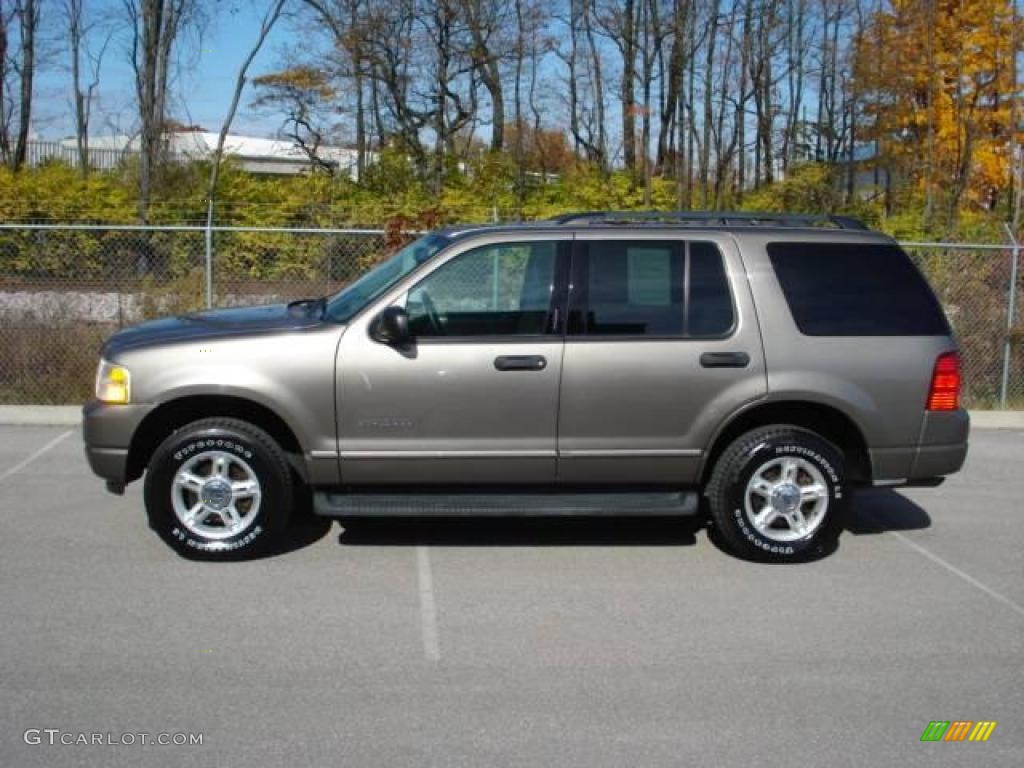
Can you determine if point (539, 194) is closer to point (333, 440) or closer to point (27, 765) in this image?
point (333, 440)

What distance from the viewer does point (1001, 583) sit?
635cm

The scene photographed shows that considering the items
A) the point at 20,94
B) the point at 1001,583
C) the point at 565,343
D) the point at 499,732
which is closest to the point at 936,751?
the point at 499,732

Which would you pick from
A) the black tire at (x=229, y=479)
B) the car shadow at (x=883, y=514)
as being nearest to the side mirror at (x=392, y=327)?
the black tire at (x=229, y=479)

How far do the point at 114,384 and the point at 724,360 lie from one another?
343 cm

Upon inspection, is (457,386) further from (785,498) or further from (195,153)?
(195,153)

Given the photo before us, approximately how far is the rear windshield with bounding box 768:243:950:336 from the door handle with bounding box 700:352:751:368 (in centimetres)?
41

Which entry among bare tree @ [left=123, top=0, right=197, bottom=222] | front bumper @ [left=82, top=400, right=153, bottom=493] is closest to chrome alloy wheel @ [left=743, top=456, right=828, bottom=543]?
front bumper @ [left=82, top=400, right=153, bottom=493]

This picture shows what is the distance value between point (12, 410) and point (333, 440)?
20.4 feet

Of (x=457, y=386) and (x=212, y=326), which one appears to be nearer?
(x=457, y=386)

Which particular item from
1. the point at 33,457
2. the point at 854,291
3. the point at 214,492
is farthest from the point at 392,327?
the point at 33,457

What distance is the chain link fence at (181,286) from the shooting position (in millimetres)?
11906

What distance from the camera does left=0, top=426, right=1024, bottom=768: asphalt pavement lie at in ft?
14.0

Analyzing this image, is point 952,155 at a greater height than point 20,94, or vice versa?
point 20,94

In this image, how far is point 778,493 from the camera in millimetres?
6539
